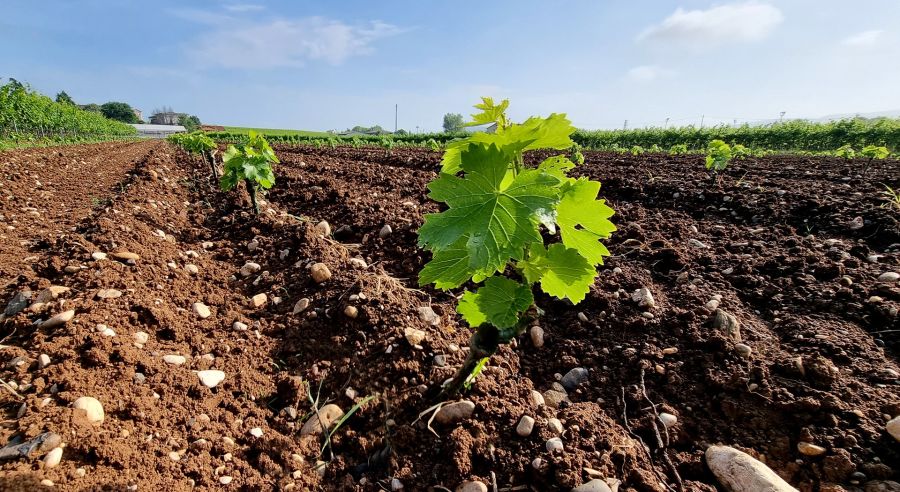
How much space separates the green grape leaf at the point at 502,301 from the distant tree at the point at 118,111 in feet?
516

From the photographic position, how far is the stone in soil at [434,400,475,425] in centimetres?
205

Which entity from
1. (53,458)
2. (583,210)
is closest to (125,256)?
(53,458)

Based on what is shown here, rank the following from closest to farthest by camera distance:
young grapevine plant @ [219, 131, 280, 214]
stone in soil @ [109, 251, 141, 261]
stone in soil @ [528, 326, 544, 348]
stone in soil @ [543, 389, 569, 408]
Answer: stone in soil @ [543, 389, 569, 408], stone in soil @ [528, 326, 544, 348], stone in soil @ [109, 251, 141, 261], young grapevine plant @ [219, 131, 280, 214]

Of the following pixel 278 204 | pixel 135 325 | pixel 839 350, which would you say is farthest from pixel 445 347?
pixel 278 204

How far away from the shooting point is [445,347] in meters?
2.56

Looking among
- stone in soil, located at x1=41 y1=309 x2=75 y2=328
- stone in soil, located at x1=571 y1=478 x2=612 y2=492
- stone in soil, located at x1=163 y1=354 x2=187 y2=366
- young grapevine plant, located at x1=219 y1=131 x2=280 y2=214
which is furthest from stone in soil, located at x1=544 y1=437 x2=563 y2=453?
young grapevine plant, located at x1=219 y1=131 x2=280 y2=214

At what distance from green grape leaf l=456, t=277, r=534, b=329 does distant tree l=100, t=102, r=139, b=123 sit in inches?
6195

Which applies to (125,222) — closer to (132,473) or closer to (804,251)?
(132,473)

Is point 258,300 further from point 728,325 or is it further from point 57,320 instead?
point 728,325

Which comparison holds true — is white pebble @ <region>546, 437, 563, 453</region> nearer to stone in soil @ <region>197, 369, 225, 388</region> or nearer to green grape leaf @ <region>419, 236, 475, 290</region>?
green grape leaf @ <region>419, 236, 475, 290</region>

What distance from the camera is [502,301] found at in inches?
68.4

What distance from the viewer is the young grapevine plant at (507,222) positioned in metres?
1.45

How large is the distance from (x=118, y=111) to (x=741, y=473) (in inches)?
6409

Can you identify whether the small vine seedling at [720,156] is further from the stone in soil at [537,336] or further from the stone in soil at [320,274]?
the stone in soil at [320,274]
